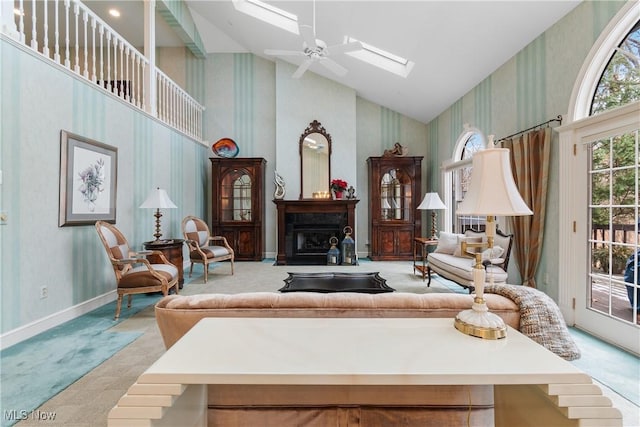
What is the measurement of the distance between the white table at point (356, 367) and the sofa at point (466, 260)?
1.86 meters

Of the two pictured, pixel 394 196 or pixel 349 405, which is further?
pixel 394 196

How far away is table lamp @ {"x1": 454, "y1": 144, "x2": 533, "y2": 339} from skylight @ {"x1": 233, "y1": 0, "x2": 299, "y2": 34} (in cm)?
484

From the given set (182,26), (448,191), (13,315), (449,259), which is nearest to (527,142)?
(449,259)

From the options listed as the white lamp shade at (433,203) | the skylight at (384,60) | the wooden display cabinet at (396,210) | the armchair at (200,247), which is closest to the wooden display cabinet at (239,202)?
the armchair at (200,247)

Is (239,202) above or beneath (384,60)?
beneath

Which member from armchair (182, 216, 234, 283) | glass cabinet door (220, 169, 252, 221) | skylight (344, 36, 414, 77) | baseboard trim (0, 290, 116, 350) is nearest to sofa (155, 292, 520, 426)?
baseboard trim (0, 290, 116, 350)

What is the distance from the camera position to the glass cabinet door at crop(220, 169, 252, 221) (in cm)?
607

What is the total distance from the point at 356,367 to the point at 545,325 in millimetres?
895

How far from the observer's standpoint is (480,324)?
1055mm

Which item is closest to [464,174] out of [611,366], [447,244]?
[447,244]

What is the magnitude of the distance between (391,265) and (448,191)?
1.85 m

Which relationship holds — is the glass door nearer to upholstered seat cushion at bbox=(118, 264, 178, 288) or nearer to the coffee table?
the coffee table

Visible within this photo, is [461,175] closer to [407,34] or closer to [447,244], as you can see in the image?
[447,244]

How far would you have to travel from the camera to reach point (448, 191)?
568 centimetres
